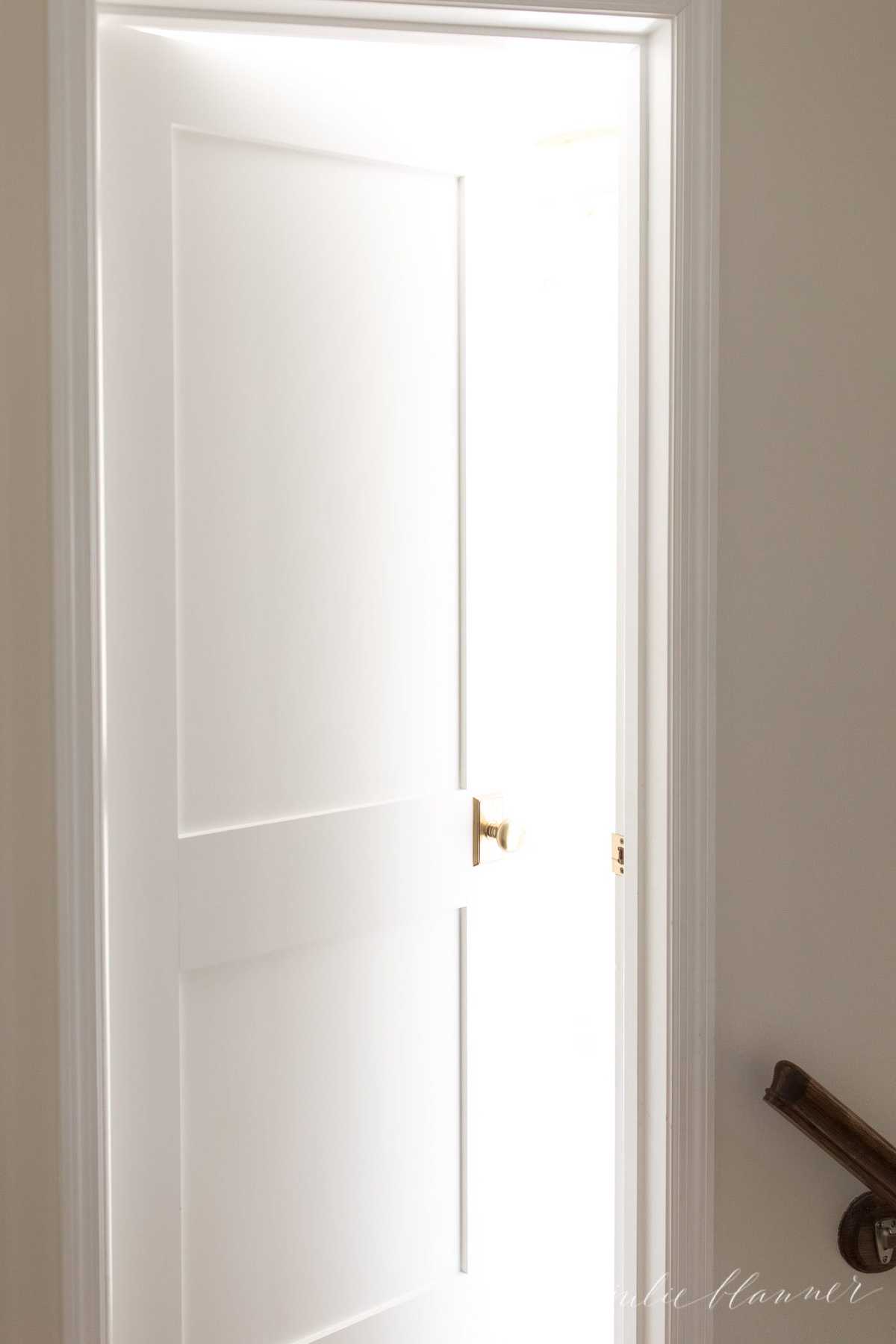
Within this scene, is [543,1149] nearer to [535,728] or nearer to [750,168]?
[535,728]

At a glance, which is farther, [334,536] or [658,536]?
[334,536]

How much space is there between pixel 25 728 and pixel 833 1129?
1.08 m

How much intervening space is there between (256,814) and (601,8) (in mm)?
1057

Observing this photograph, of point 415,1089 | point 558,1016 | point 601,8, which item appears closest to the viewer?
point 601,8

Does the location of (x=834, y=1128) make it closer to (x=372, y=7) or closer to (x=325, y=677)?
(x=325, y=677)

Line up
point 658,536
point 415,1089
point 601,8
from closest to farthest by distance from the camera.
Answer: point 601,8, point 658,536, point 415,1089

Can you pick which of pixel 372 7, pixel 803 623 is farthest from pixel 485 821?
pixel 372 7

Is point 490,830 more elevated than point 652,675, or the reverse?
point 652,675

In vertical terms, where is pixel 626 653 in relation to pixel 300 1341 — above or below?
above

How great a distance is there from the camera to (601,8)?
1.34m

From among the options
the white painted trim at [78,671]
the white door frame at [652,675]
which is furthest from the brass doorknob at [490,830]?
the white painted trim at [78,671]

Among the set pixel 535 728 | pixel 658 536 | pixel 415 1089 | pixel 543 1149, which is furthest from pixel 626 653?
pixel 543 1149

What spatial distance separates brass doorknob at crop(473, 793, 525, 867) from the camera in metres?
1.73

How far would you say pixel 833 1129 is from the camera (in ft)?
4.72
